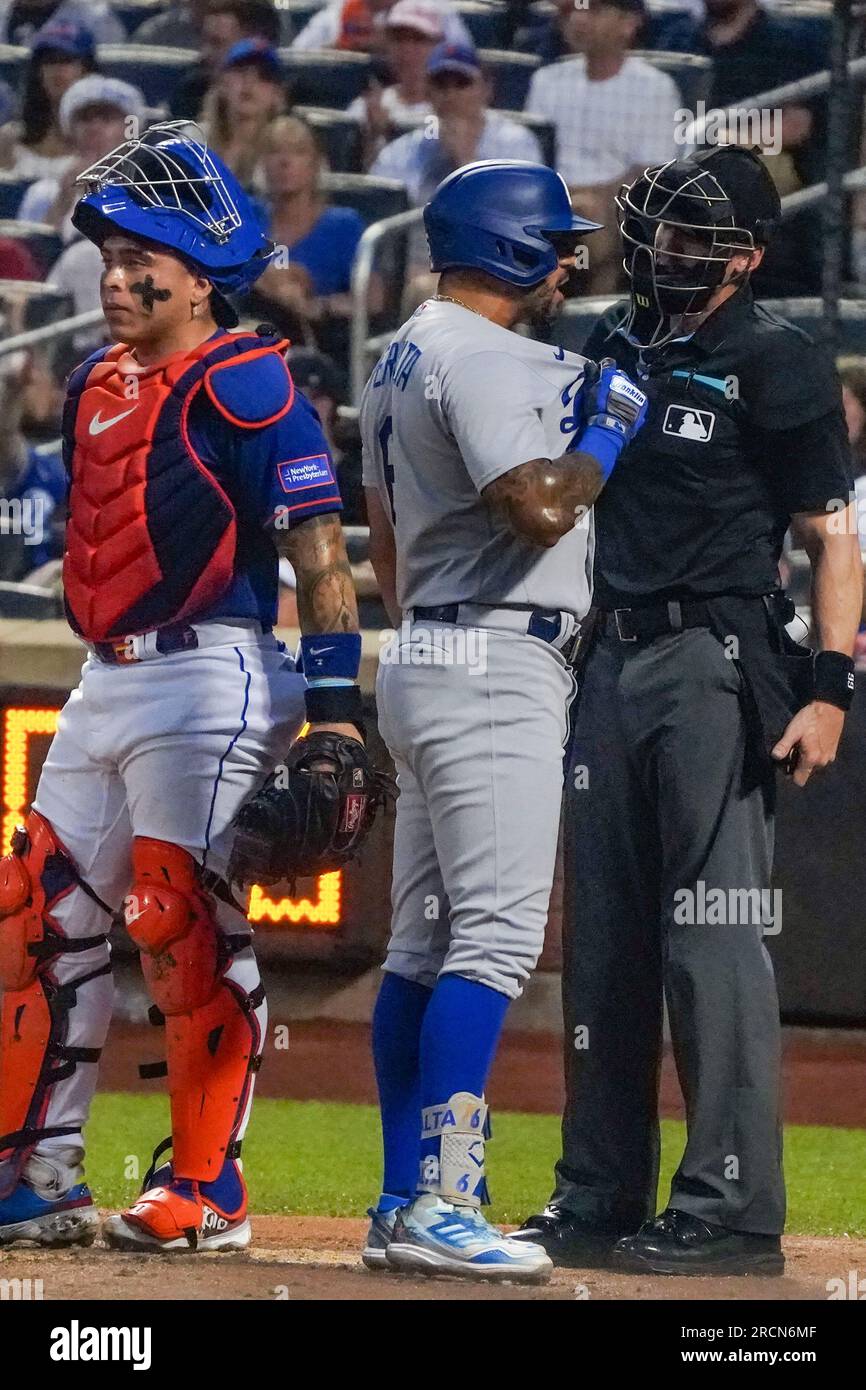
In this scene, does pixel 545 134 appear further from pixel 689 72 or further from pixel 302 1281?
pixel 302 1281

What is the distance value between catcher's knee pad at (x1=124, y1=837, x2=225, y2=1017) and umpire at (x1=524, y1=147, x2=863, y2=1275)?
749mm

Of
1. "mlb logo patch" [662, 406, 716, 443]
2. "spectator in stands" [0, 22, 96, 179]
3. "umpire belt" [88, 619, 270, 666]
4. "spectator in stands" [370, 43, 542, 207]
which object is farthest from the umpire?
"spectator in stands" [0, 22, 96, 179]

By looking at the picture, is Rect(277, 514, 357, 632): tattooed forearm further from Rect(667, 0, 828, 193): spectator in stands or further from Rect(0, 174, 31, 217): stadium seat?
Rect(0, 174, 31, 217): stadium seat

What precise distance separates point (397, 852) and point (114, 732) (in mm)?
562

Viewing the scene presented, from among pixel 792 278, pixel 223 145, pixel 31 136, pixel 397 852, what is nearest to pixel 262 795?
pixel 397 852

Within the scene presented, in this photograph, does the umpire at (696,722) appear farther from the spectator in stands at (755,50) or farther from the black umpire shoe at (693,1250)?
the spectator in stands at (755,50)

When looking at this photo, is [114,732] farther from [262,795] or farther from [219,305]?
[219,305]

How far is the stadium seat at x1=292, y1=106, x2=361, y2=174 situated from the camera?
31.8 ft

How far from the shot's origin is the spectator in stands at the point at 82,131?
1020cm

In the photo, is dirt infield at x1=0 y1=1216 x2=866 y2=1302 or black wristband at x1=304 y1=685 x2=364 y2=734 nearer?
dirt infield at x1=0 y1=1216 x2=866 y2=1302

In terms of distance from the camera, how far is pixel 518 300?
367 centimetres

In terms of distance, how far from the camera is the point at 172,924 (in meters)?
3.67

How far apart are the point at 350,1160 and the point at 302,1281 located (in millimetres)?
2010

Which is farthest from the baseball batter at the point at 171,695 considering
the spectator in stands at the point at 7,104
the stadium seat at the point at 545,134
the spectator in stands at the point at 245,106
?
the spectator in stands at the point at 7,104
